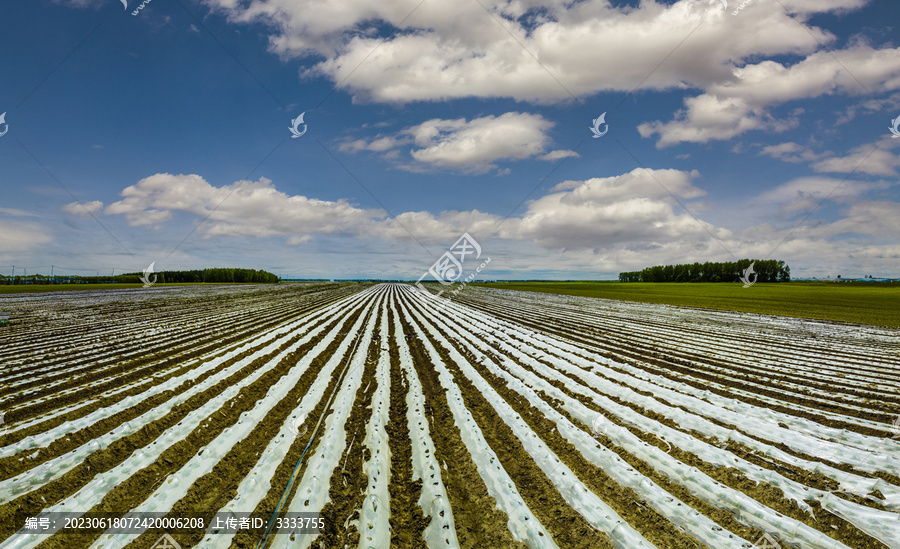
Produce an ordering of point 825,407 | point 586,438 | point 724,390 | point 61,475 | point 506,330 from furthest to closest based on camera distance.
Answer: point 506,330 → point 724,390 → point 825,407 → point 586,438 → point 61,475

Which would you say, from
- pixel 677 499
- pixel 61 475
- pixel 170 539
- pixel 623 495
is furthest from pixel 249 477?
pixel 677 499

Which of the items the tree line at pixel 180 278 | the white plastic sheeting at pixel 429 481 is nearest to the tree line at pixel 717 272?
the white plastic sheeting at pixel 429 481

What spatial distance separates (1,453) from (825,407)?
14.8 metres

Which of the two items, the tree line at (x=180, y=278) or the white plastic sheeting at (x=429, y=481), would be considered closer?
the white plastic sheeting at (x=429, y=481)

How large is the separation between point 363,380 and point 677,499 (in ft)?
23.3

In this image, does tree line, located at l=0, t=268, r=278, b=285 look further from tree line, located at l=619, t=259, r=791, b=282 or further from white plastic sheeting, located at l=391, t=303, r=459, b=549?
tree line, located at l=619, t=259, r=791, b=282

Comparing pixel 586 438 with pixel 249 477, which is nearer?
pixel 249 477

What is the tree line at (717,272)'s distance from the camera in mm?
103812

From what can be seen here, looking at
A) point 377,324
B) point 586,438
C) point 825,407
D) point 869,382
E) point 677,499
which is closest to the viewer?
point 677,499

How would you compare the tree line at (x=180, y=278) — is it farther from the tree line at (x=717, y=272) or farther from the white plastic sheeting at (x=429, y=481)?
the tree line at (x=717, y=272)

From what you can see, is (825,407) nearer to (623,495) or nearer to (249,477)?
(623,495)

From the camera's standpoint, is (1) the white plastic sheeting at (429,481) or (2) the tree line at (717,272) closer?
(1) the white plastic sheeting at (429,481)

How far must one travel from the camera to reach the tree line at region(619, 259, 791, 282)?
Answer: 341ft

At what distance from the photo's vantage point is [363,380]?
387 inches
